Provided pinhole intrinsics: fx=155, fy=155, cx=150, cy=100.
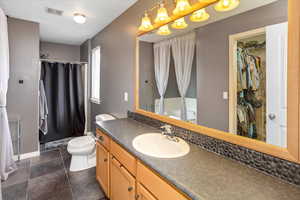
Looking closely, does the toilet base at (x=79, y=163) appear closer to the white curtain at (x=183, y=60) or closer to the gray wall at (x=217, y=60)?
the white curtain at (x=183, y=60)

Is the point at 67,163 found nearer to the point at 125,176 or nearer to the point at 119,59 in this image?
the point at 125,176

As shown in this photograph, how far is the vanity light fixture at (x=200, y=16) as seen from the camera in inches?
48.6

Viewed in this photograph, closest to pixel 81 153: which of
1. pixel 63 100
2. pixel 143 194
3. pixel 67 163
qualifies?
pixel 67 163

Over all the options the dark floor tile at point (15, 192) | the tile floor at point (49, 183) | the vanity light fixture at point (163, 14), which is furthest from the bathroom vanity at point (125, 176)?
the vanity light fixture at point (163, 14)

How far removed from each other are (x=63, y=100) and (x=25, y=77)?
1.00 metres

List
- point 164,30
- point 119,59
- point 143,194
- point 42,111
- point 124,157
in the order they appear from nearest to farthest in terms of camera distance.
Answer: point 143,194 < point 124,157 < point 164,30 < point 119,59 < point 42,111

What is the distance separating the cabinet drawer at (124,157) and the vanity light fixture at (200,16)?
122 cm

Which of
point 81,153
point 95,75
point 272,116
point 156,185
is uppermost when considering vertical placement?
point 95,75

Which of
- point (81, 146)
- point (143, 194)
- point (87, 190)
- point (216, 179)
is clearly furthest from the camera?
point (81, 146)

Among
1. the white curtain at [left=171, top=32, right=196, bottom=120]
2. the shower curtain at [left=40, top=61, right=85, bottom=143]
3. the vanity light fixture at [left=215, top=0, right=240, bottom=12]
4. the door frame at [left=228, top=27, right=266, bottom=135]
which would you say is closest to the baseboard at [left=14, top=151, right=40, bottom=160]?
the shower curtain at [left=40, top=61, right=85, bottom=143]

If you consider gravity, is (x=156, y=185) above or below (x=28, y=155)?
above

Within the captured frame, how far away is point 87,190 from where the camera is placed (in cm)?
189

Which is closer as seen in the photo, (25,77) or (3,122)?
(3,122)

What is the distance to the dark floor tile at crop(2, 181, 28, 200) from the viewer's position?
1.73 m
